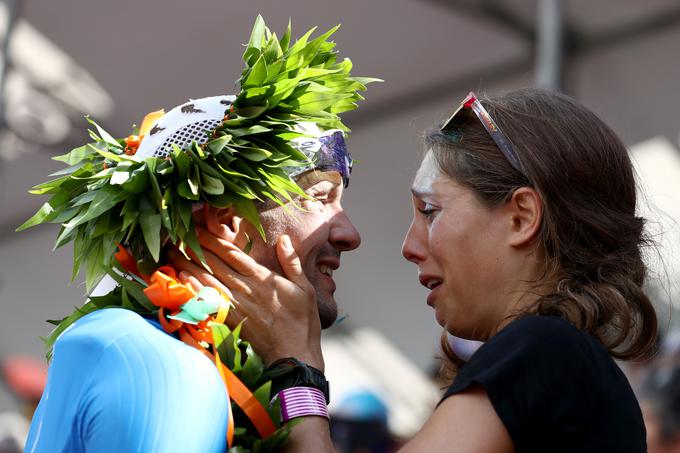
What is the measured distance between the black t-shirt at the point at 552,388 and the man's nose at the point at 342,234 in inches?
31.6

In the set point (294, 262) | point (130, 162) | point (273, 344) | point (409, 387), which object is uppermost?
point (130, 162)

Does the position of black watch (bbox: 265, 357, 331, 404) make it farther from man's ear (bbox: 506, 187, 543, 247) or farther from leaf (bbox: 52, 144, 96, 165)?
leaf (bbox: 52, 144, 96, 165)

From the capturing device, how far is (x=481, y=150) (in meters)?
2.44

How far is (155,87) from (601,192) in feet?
23.2

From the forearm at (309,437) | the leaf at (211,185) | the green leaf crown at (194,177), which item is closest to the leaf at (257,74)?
the green leaf crown at (194,177)

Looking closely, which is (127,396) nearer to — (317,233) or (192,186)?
(192,186)

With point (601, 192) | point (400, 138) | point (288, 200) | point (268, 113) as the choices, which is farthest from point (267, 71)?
point (400, 138)

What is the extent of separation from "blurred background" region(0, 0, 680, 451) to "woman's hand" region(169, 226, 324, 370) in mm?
4016

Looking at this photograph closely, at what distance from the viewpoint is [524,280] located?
2330 mm

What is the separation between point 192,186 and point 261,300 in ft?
1.08

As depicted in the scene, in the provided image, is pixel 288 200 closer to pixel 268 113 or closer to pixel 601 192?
pixel 268 113

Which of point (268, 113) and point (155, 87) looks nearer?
point (268, 113)

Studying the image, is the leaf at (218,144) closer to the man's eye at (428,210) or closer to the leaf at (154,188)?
the leaf at (154,188)

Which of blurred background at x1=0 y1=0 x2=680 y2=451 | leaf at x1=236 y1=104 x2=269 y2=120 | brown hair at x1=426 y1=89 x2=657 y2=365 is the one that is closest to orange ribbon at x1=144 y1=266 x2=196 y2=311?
leaf at x1=236 y1=104 x2=269 y2=120
